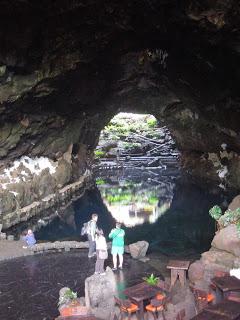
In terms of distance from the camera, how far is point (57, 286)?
14203mm

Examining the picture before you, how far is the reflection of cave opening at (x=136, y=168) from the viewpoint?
31.7 meters

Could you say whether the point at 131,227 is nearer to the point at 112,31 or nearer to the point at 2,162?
the point at 2,162

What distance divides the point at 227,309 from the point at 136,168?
43031 millimetres

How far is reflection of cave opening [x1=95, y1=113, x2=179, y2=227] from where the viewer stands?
104 feet

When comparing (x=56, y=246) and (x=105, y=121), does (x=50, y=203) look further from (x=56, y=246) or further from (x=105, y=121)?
(x=105, y=121)

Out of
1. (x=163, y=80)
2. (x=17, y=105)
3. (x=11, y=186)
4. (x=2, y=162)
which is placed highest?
(x=163, y=80)

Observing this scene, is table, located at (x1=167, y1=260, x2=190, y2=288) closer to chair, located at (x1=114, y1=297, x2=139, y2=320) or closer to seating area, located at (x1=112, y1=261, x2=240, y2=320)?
seating area, located at (x1=112, y1=261, x2=240, y2=320)

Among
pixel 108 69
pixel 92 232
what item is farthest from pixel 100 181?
pixel 92 232

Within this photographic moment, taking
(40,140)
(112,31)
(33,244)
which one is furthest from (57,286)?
(40,140)

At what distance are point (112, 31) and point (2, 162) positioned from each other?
11548mm

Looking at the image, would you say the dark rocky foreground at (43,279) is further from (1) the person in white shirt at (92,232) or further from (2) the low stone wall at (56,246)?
(2) the low stone wall at (56,246)

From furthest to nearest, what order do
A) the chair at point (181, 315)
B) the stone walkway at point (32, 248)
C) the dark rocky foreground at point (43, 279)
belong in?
1. the stone walkway at point (32, 248)
2. the dark rocky foreground at point (43, 279)
3. the chair at point (181, 315)

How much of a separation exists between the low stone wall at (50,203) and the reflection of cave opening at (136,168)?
2152 mm

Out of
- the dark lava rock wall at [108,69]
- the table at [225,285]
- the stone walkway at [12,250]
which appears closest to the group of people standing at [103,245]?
the stone walkway at [12,250]
